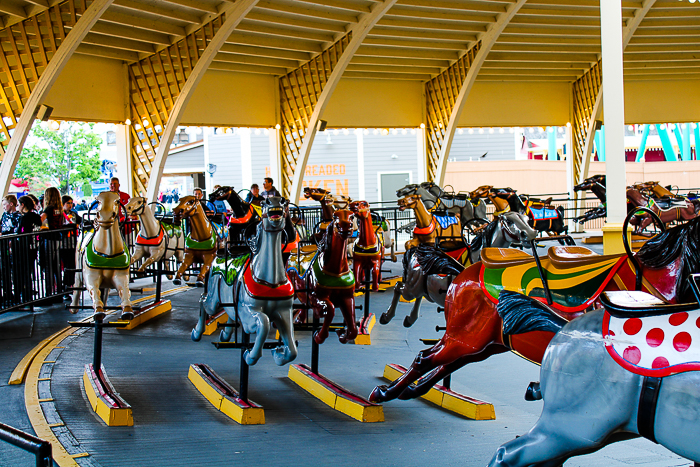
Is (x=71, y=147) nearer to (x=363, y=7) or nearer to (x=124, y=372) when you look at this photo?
(x=363, y=7)

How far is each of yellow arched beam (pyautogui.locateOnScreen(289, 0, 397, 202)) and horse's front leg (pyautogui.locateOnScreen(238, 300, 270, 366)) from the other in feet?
34.7

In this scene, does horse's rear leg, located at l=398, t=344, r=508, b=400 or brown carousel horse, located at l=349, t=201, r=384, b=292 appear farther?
brown carousel horse, located at l=349, t=201, r=384, b=292

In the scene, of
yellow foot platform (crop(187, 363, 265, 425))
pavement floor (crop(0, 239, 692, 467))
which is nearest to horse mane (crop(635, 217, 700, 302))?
pavement floor (crop(0, 239, 692, 467))

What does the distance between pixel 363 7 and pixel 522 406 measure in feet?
37.9

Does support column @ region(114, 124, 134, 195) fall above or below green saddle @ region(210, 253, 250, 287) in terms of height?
above

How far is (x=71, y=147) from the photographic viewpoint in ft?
120

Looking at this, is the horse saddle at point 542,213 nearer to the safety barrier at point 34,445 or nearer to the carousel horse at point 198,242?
the carousel horse at point 198,242

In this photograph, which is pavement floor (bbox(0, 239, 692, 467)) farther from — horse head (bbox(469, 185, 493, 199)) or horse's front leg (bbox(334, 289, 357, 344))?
horse head (bbox(469, 185, 493, 199))

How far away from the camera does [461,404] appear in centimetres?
509

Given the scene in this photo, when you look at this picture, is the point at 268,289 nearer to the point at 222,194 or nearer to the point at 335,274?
the point at 335,274

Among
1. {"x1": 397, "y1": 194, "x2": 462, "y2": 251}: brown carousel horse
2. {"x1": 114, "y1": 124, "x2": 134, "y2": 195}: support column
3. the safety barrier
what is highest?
{"x1": 114, "y1": 124, "x2": 134, "y2": 195}: support column

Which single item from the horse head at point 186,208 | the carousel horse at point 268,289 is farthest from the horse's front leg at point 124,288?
the carousel horse at point 268,289

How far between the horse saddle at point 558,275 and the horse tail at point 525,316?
1.04 metres

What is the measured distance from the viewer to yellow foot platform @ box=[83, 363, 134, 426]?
15.2 feet
